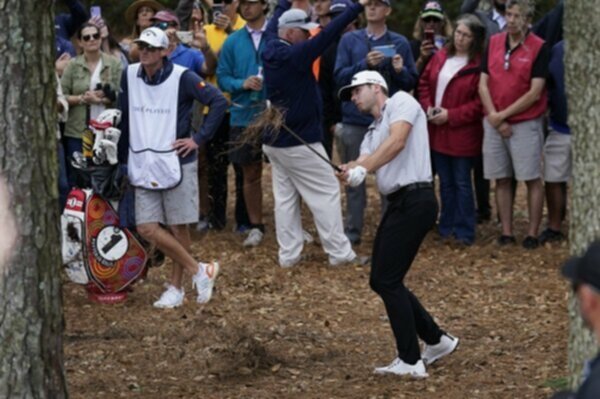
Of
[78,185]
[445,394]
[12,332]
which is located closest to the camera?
[12,332]

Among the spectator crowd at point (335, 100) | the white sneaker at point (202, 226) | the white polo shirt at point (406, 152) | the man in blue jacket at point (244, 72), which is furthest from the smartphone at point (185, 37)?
the white polo shirt at point (406, 152)

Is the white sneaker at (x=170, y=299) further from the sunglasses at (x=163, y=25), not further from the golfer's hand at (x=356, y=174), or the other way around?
the sunglasses at (x=163, y=25)

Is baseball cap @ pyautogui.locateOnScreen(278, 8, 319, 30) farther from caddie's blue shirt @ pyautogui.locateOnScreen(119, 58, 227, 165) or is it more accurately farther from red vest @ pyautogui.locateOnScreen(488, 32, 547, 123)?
red vest @ pyautogui.locateOnScreen(488, 32, 547, 123)

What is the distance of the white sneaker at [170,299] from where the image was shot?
9.96m

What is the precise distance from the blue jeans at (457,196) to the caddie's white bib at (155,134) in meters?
3.50

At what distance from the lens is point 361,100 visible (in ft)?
27.0

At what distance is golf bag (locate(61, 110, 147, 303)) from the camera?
31.9 ft

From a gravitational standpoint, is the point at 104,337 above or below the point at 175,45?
below

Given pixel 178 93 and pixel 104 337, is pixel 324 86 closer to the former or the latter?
pixel 178 93

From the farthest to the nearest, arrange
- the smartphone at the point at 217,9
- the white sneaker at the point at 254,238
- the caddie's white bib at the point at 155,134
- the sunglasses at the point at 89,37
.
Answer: the smartphone at the point at 217,9, the white sneaker at the point at 254,238, the sunglasses at the point at 89,37, the caddie's white bib at the point at 155,134

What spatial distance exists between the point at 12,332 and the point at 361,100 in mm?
3118

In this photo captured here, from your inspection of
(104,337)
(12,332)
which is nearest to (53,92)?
(12,332)

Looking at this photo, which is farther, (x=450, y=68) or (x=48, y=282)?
(x=450, y=68)

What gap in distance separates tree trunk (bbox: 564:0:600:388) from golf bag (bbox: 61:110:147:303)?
420cm
